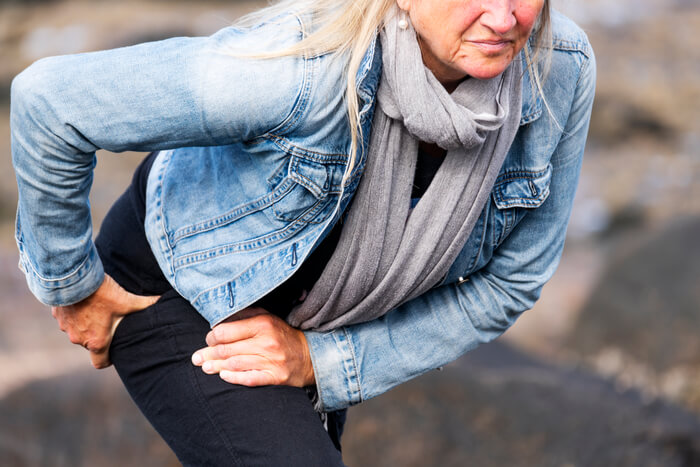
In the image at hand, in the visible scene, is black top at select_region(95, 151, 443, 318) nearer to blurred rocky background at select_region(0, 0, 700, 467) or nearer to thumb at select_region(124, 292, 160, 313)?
thumb at select_region(124, 292, 160, 313)

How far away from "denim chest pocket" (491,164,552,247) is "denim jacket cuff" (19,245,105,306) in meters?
0.85

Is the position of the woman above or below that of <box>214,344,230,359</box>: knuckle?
above

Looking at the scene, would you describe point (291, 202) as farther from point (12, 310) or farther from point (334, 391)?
point (12, 310)

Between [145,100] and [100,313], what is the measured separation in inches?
21.4

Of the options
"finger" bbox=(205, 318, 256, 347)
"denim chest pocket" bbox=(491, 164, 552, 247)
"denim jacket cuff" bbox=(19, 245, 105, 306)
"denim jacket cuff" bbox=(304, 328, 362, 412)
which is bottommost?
"denim jacket cuff" bbox=(304, 328, 362, 412)

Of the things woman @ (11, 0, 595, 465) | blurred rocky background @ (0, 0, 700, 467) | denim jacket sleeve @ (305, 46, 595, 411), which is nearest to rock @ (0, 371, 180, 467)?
blurred rocky background @ (0, 0, 700, 467)

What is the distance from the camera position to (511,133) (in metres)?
1.72

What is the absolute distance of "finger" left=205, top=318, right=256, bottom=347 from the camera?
5.58 ft

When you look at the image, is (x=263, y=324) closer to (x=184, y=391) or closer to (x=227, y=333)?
(x=227, y=333)

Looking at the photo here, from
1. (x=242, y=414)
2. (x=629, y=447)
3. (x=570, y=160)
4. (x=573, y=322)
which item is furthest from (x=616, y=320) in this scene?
(x=242, y=414)

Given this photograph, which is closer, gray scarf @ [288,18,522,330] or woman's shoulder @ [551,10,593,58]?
gray scarf @ [288,18,522,330]

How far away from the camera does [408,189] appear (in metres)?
1.65

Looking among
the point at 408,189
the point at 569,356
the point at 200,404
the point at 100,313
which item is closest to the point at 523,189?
the point at 408,189

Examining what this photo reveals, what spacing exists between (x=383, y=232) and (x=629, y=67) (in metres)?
10.3
